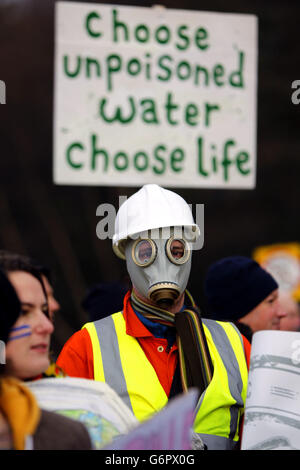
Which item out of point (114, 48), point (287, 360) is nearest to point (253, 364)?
point (287, 360)

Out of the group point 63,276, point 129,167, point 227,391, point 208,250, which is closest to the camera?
Answer: point 227,391

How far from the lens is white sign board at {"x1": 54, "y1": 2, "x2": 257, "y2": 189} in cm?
411

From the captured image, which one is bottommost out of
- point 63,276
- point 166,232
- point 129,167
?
point 63,276

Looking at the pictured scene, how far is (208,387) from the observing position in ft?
9.29

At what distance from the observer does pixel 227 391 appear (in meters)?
2.83

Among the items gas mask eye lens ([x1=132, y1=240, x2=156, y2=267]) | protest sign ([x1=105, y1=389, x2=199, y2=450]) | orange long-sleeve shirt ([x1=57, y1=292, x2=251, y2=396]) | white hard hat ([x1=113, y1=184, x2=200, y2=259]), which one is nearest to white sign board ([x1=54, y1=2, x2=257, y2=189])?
white hard hat ([x1=113, y1=184, x2=200, y2=259])

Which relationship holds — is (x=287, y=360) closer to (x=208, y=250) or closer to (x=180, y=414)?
(x=180, y=414)

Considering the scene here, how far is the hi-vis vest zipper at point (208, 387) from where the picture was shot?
9.16ft

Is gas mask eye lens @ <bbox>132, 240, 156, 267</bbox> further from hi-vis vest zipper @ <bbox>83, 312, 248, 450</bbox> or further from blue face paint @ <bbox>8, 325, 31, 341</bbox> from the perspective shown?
blue face paint @ <bbox>8, 325, 31, 341</bbox>

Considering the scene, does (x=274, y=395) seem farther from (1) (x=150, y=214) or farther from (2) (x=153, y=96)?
(2) (x=153, y=96)

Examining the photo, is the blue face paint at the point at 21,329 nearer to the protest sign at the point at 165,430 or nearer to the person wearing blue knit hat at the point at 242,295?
the protest sign at the point at 165,430

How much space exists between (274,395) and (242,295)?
1410 mm

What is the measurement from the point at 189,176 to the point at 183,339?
4.57 ft

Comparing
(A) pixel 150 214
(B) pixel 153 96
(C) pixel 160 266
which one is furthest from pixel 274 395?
(B) pixel 153 96
